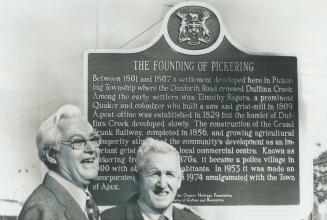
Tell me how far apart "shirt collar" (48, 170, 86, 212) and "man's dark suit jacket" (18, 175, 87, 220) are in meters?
0.03

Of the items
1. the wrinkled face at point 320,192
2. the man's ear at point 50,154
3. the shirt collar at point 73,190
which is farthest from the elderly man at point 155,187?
the wrinkled face at point 320,192

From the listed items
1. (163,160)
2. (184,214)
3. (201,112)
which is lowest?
(184,214)

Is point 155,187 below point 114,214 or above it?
above

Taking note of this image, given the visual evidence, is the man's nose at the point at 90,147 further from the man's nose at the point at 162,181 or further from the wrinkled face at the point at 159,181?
the man's nose at the point at 162,181

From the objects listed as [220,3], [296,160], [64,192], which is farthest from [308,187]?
[64,192]

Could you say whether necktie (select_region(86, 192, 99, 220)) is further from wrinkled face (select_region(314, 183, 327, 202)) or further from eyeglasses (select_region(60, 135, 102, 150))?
wrinkled face (select_region(314, 183, 327, 202))

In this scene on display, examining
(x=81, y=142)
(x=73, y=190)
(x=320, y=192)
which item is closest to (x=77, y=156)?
(x=81, y=142)

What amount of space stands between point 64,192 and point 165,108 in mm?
896

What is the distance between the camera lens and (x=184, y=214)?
3.70 metres

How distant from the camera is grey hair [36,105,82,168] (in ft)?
11.9

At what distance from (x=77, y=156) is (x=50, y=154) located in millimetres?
191

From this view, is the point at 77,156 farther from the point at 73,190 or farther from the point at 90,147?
the point at 73,190

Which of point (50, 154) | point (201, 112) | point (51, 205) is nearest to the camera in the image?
point (51, 205)

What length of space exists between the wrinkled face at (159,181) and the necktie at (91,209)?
33cm
